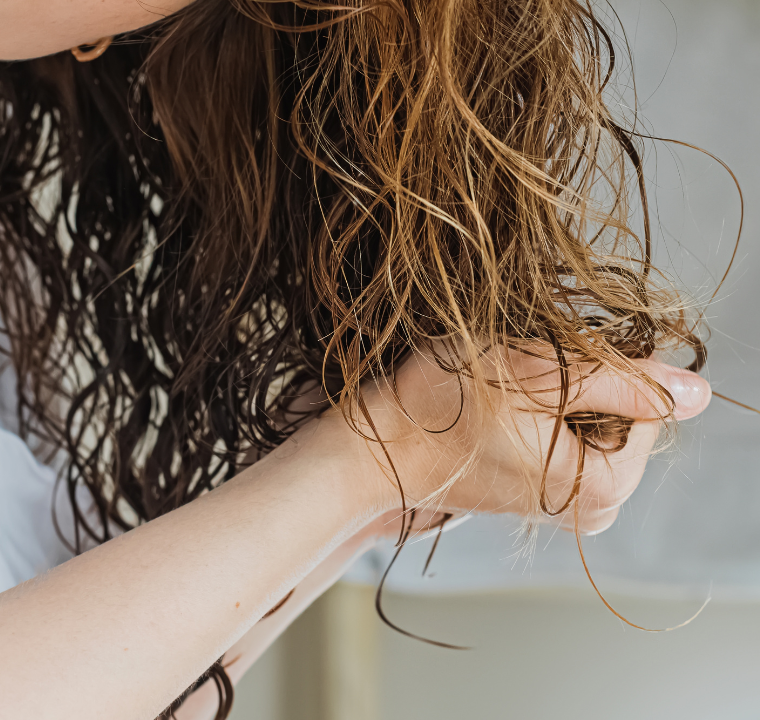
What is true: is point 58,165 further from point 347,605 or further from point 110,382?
point 347,605

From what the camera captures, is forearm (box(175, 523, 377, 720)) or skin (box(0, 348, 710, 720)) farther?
forearm (box(175, 523, 377, 720))

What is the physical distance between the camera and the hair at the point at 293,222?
10.2 inches

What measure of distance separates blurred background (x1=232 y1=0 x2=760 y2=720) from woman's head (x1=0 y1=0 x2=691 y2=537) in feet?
0.28

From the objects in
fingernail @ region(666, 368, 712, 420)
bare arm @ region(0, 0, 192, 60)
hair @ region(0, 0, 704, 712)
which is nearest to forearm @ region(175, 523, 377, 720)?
hair @ region(0, 0, 704, 712)

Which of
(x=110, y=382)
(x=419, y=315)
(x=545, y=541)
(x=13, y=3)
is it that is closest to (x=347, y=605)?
(x=545, y=541)

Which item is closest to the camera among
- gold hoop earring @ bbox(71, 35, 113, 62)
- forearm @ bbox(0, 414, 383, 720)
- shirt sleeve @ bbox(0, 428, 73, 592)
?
forearm @ bbox(0, 414, 383, 720)

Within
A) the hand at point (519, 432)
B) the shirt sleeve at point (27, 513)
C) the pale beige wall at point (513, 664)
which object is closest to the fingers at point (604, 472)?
the hand at point (519, 432)

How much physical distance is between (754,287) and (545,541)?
0.26 m

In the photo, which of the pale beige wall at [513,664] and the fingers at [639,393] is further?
the pale beige wall at [513,664]

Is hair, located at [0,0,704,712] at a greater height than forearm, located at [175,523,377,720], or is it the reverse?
hair, located at [0,0,704,712]

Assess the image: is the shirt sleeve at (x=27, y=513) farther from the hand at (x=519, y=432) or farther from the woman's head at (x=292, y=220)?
the hand at (x=519, y=432)

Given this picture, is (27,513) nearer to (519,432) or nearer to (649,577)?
(519,432)

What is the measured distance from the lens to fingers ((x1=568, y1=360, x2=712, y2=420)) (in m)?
0.27

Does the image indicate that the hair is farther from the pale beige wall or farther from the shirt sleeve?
the pale beige wall
